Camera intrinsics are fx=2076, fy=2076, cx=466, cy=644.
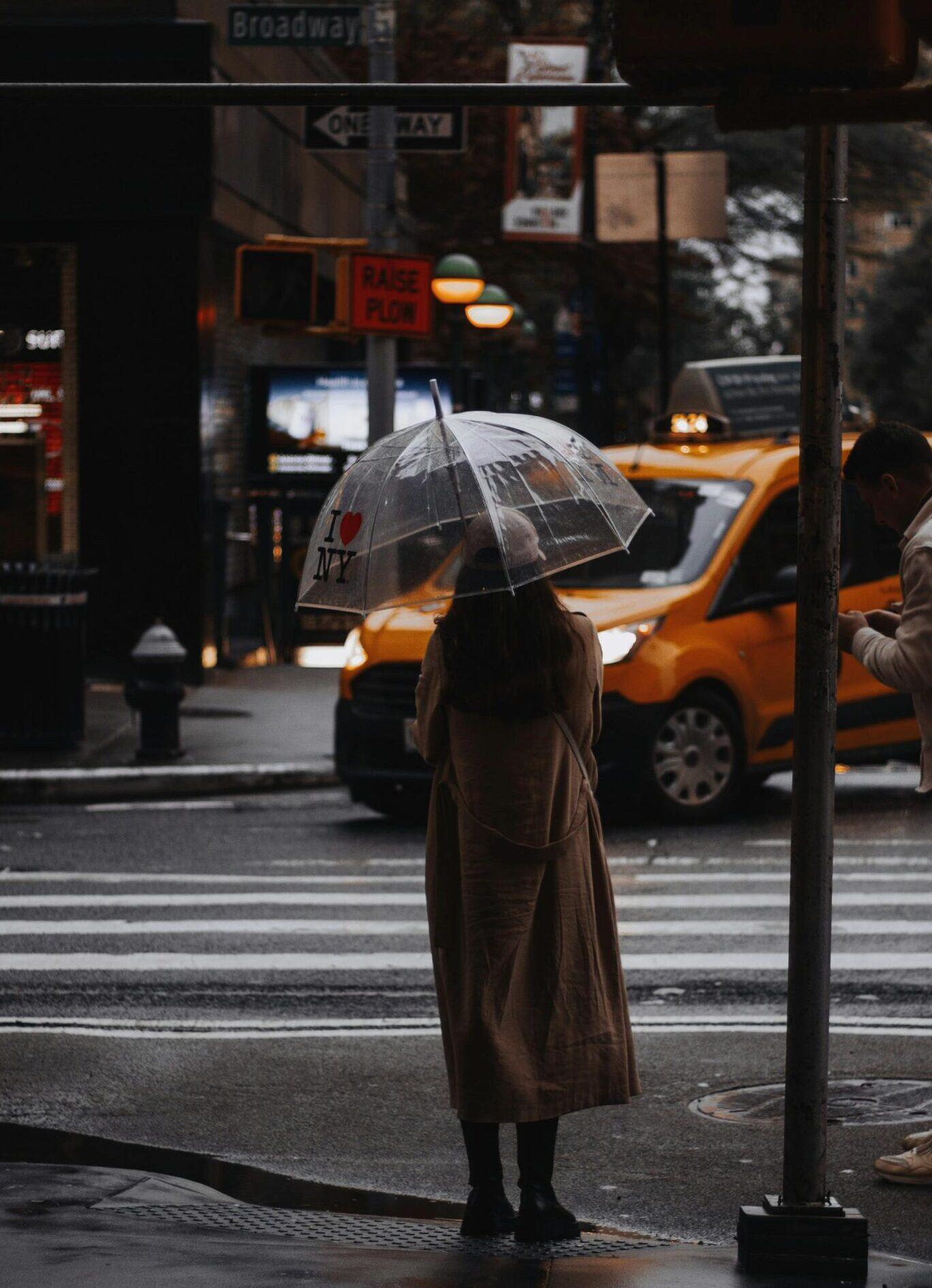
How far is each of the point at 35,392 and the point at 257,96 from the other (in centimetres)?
1414

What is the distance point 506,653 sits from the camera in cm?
502

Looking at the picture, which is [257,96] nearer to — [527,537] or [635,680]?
[527,537]

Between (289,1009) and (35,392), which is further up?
(35,392)

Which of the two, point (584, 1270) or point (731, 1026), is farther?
point (731, 1026)

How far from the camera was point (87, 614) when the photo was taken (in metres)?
20.1

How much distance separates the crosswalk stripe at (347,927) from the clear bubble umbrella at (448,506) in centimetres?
362

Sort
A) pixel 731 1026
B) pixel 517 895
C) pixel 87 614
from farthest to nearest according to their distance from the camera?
pixel 87 614 → pixel 731 1026 → pixel 517 895

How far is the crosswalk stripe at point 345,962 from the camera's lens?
848 centimetres

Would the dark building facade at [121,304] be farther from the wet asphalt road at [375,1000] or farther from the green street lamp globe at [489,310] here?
the wet asphalt road at [375,1000]

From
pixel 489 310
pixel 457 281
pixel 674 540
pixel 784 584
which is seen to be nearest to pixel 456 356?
pixel 457 281

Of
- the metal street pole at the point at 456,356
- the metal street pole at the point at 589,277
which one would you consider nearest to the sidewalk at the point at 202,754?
the metal street pole at the point at 456,356

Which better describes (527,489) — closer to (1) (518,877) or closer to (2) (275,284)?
(1) (518,877)

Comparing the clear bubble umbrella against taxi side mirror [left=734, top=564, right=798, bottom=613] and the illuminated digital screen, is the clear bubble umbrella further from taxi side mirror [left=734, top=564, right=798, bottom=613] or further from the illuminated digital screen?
the illuminated digital screen

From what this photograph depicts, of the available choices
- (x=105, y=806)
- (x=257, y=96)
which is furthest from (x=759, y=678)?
(x=257, y=96)
